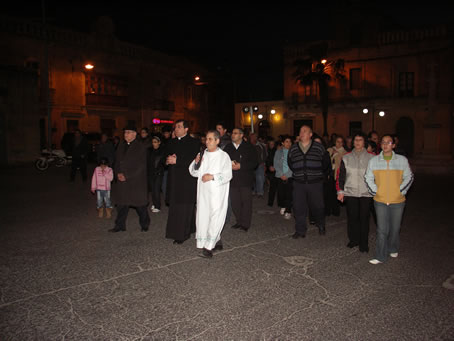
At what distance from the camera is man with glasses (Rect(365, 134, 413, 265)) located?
543 centimetres

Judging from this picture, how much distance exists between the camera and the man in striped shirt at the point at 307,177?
6980 mm

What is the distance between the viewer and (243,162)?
7.82 m

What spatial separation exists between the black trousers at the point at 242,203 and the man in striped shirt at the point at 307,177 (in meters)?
0.98

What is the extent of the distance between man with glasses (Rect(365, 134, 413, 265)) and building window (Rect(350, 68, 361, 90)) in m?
30.9

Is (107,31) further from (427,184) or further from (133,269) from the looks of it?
(133,269)

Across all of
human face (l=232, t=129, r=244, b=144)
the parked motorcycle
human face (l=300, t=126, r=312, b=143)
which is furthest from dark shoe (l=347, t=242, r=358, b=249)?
the parked motorcycle

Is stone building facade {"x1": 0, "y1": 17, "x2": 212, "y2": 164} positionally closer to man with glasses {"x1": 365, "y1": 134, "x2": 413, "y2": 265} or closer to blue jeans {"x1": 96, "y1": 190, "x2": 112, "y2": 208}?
blue jeans {"x1": 96, "y1": 190, "x2": 112, "y2": 208}

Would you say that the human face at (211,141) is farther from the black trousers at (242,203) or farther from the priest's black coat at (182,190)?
the black trousers at (242,203)

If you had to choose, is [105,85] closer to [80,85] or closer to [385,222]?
[80,85]

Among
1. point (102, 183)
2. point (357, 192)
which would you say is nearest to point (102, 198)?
point (102, 183)

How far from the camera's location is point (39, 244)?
256 inches

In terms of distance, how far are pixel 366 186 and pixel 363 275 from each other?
149 cm

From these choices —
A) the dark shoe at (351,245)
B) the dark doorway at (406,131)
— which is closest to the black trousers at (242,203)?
the dark shoe at (351,245)

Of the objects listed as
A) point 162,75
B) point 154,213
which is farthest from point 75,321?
point 162,75
